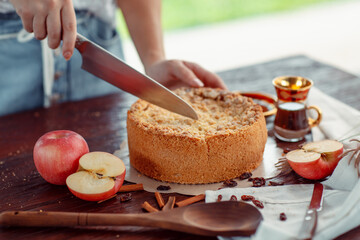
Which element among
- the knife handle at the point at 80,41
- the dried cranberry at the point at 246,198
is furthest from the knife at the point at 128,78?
the dried cranberry at the point at 246,198

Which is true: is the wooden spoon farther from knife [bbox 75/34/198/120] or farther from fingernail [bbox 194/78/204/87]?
fingernail [bbox 194/78/204/87]

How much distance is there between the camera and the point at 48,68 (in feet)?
6.86

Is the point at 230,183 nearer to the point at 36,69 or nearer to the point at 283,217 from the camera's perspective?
the point at 283,217

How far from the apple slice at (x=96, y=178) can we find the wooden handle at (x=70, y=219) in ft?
0.44

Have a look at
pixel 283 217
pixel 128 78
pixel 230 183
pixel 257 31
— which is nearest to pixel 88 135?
pixel 128 78

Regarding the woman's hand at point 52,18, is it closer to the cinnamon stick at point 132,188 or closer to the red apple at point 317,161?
the cinnamon stick at point 132,188

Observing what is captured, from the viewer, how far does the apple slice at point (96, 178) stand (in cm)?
132

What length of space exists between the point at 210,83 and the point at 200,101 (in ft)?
0.72

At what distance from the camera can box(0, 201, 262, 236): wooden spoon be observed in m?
1.14

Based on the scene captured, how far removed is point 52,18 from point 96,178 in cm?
57

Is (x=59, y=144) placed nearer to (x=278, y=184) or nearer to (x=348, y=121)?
(x=278, y=184)

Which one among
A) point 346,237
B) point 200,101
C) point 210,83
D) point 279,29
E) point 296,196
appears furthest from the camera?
point 279,29

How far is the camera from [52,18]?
4.62ft

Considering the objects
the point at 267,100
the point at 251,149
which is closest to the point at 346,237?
the point at 251,149
